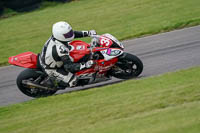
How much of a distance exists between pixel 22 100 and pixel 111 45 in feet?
8.68

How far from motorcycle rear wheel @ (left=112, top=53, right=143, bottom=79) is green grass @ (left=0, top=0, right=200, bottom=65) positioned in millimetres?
4421

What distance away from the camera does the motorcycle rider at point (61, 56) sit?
7.95 metres

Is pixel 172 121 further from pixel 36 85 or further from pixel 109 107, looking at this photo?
pixel 36 85

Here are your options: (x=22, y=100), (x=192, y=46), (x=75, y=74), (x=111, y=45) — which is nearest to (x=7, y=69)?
(x=22, y=100)

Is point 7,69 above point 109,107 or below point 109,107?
below

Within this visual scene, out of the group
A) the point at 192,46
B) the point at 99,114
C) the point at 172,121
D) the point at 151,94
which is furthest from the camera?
the point at 192,46

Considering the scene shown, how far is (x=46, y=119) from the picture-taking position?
6.84m

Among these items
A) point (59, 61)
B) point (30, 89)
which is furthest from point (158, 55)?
point (30, 89)

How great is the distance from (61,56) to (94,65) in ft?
2.73

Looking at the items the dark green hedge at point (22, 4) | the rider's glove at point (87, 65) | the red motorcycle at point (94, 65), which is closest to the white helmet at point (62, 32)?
the red motorcycle at point (94, 65)

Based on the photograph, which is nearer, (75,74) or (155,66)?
(75,74)

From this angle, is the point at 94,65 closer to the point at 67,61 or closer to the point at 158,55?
the point at 67,61

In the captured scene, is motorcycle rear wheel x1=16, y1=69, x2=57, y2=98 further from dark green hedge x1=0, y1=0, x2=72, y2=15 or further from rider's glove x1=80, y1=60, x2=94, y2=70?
dark green hedge x1=0, y1=0, x2=72, y2=15

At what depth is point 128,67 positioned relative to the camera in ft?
27.8
